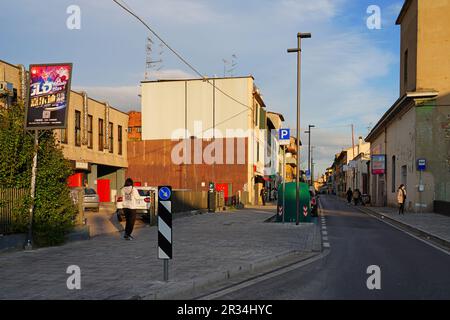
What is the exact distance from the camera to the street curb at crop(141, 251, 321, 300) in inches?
253

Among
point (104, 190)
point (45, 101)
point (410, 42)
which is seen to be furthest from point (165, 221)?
point (104, 190)

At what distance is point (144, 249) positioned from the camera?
1086 centimetres

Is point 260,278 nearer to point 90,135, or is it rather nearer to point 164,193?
point 164,193

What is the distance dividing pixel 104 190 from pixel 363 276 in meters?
33.2

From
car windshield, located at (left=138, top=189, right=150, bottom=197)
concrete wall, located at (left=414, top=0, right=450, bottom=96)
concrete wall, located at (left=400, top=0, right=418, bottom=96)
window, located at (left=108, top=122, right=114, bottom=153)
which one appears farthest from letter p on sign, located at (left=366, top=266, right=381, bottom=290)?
window, located at (left=108, top=122, right=114, bottom=153)

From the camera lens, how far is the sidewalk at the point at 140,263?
21.6ft

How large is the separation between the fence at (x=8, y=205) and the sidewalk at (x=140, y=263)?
84 centimetres

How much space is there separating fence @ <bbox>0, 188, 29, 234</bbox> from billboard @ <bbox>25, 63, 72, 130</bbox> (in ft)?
5.18

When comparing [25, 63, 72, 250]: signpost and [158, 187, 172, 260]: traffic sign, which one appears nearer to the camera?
[158, 187, 172, 260]: traffic sign

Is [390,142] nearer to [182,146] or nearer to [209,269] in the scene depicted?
[182,146]

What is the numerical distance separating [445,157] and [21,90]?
77.9 feet

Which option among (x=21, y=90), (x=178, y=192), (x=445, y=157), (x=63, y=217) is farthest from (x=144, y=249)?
(x=445, y=157)

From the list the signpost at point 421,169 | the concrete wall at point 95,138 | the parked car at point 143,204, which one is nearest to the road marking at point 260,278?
the parked car at point 143,204

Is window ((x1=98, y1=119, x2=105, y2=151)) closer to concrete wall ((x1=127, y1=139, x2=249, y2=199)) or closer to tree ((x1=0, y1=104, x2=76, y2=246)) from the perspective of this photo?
concrete wall ((x1=127, y1=139, x2=249, y2=199))
